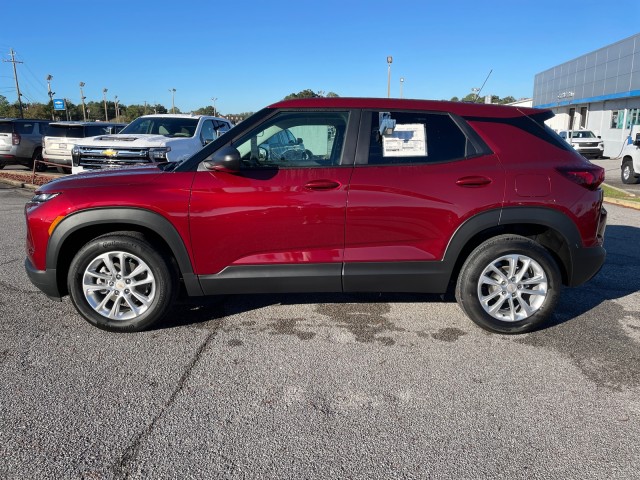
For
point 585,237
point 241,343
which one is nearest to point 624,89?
point 585,237

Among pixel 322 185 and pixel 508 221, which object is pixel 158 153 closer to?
pixel 322 185

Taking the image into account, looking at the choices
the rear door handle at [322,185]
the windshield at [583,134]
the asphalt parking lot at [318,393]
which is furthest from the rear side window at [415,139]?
the windshield at [583,134]

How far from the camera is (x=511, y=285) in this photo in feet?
12.6

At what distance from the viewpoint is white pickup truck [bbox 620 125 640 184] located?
44.8 ft

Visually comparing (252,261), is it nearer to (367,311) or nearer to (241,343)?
(241,343)

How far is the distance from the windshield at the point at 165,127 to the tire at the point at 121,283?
22.6ft

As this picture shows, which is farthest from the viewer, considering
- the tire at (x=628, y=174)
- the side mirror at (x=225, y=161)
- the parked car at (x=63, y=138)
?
the parked car at (x=63, y=138)

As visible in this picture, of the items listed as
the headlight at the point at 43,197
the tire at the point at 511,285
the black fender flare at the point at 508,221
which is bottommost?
the tire at the point at 511,285

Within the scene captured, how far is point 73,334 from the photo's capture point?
382 cm

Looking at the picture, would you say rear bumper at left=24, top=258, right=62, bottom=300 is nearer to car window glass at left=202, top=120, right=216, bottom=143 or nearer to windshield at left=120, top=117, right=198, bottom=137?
windshield at left=120, top=117, right=198, bottom=137

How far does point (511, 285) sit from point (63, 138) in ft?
48.3

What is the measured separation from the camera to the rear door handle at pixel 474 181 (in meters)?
3.68

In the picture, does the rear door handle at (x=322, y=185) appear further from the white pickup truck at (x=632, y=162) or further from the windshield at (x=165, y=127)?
the white pickup truck at (x=632, y=162)

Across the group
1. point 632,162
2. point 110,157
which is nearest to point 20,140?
point 110,157
